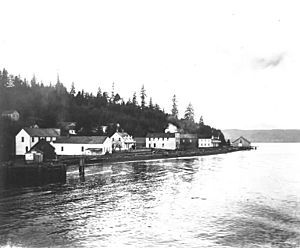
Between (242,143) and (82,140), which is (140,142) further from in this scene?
(242,143)

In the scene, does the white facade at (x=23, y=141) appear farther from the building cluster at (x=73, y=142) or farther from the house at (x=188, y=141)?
the house at (x=188, y=141)

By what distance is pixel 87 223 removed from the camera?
2111cm

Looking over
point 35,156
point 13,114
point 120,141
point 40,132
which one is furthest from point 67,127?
point 35,156

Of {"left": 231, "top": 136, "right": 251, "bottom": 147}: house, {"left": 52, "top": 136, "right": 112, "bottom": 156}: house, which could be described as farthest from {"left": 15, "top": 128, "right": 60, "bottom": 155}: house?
{"left": 231, "top": 136, "right": 251, "bottom": 147}: house

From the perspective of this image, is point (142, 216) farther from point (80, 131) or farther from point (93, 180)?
point (80, 131)

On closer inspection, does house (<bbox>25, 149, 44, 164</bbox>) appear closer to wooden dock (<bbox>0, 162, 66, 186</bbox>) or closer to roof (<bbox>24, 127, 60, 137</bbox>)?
wooden dock (<bbox>0, 162, 66, 186</bbox>)

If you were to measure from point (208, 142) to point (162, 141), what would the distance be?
2289 centimetres

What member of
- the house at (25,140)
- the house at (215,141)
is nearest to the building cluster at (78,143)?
the house at (25,140)

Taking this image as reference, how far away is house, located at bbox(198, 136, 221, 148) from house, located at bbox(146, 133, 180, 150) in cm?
1502

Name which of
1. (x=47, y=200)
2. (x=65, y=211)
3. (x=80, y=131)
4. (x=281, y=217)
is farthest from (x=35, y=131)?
(x=281, y=217)

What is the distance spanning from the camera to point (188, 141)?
372 ft

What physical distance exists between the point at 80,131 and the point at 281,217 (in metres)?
78.7

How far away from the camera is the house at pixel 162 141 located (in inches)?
4129

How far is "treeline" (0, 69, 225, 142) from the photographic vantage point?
9581 cm
